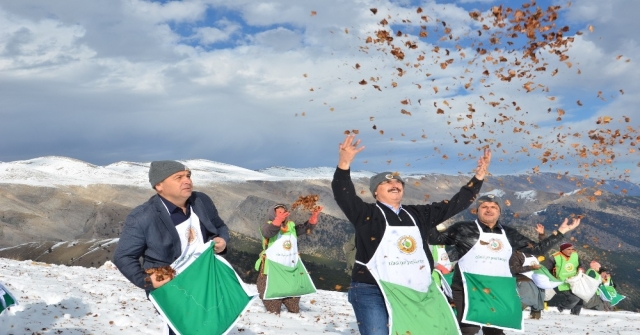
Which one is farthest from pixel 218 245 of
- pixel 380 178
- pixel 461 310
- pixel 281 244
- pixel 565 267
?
pixel 565 267

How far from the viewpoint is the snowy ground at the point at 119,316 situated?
8.91 meters

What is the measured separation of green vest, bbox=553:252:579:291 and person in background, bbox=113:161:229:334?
1238 cm

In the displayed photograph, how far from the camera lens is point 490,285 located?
7.08 metres

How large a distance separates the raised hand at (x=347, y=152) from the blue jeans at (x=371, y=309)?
1.12 metres

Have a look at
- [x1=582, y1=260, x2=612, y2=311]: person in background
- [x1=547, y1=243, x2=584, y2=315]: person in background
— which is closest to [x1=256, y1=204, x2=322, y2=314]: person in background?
[x1=547, y1=243, x2=584, y2=315]: person in background

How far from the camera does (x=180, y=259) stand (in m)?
4.93

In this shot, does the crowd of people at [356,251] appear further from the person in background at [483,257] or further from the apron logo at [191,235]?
the person in background at [483,257]

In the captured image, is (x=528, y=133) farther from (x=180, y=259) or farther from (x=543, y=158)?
(x=180, y=259)

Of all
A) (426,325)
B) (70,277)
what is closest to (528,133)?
(426,325)

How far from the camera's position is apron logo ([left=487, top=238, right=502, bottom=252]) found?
7156mm

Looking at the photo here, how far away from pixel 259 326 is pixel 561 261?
8886 millimetres

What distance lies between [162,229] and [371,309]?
1.94 meters

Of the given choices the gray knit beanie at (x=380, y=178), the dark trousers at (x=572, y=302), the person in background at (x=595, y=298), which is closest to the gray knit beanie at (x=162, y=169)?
the gray knit beanie at (x=380, y=178)

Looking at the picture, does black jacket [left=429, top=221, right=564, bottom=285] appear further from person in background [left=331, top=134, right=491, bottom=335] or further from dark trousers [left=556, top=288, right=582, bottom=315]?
dark trousers [left=556, top=288, right=582, bottom=315]
